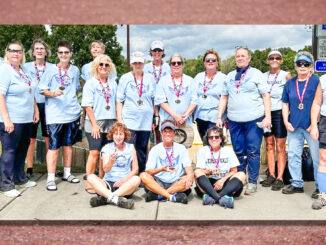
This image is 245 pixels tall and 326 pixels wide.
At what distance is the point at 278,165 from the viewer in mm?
5191

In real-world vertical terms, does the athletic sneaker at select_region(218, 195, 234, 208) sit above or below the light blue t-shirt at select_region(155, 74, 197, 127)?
below

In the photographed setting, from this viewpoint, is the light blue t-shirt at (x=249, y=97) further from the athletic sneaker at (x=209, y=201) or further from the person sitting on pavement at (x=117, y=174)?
the person sitting on pavement at (x=117, y=174)

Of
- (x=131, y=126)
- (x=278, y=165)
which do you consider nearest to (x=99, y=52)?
(x=131, y=126)

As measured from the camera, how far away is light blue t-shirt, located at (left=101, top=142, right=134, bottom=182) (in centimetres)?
467

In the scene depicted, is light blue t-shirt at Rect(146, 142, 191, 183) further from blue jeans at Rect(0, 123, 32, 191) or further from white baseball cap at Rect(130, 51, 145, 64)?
blue jeans at Rect(0, 123, 32, 191)

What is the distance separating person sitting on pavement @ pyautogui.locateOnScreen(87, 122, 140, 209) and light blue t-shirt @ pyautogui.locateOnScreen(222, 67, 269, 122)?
129 centimetres

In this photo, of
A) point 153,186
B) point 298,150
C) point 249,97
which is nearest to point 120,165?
point 153,186

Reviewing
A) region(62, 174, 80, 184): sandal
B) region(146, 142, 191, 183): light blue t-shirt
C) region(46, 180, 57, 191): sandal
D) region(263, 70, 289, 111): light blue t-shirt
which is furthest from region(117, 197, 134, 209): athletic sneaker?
region(263, 70, 289, 111): light blue t-shirt

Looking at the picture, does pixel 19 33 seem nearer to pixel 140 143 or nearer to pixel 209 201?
pixel 140 143

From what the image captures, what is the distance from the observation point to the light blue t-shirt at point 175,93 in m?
5.01

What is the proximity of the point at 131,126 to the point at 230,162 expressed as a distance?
1.24 metres

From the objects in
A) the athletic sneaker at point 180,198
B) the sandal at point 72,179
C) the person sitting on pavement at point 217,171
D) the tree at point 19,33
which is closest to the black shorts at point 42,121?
the sandal at point 72,179

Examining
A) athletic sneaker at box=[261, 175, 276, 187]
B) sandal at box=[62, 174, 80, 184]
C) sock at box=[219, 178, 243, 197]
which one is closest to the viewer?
sock at box=[219, 178, 243, 197]

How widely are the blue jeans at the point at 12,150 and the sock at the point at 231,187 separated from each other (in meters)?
2.35
